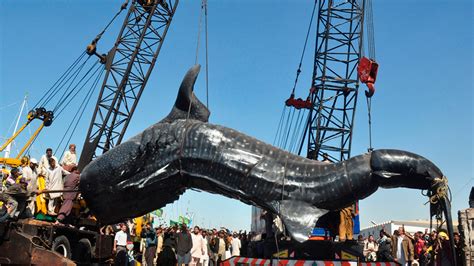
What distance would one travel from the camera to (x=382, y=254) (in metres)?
14.6

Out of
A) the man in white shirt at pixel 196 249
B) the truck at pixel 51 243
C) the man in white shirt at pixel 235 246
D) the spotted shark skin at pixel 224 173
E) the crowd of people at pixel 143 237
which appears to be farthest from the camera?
the man in white shirt at pixel 235 246

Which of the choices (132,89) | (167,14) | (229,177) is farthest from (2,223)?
(167,14)

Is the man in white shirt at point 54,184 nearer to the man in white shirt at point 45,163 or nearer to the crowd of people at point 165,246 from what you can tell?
the man in white shirt at point 45,163

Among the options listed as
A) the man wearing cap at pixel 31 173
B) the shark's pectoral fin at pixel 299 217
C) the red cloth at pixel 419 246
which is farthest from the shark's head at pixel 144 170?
the red cloth at pixel 419 246

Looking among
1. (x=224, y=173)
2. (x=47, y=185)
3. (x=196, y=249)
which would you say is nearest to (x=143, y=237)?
(x=196, y=249)

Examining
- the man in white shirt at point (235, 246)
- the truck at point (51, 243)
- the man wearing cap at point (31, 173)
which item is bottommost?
the truck at point (51, 243)

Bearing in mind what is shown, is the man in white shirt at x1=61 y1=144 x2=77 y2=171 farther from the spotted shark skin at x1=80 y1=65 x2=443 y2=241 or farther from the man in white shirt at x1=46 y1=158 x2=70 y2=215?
the spotted shark skin at x1=80 y1=65 x2=443 y2=241

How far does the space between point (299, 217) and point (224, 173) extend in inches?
31.9

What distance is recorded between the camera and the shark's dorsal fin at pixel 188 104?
170 inches

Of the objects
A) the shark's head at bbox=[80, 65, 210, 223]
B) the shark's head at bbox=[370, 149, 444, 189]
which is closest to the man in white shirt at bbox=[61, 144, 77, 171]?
the shark's head at bbox=[80, 65, 210, 223]

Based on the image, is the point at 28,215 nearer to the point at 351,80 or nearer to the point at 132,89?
the point at 132,89

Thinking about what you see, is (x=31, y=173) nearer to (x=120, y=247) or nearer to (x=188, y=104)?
(x=120, y=247)

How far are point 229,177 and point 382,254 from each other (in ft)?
39.5

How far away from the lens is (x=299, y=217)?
3939 mm
